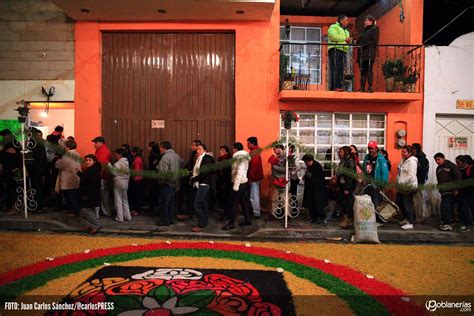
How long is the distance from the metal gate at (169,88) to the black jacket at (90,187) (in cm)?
298

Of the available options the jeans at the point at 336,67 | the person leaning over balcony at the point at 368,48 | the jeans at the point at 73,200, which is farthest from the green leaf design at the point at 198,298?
the person leaning over balcony at the point at 368,48

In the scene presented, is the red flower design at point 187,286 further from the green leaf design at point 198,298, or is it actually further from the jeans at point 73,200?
the jeans at point 73,200

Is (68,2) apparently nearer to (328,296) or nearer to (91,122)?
(91,122)

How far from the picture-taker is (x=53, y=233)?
8.26 meters

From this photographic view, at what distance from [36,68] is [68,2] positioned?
2.37m

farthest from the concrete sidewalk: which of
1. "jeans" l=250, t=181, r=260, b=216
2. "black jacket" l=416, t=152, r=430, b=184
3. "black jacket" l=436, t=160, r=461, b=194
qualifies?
"black jacket" l=416, t=152, r=430, b=184

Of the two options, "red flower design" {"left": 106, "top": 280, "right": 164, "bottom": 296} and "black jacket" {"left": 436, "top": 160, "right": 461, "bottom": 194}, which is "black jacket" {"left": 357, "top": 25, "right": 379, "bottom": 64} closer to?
"black jacket" {"left": 436, "top": 160, "right": 461, "bottom": 194}

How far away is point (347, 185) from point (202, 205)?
3.35m

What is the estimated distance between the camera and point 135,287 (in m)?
5.02

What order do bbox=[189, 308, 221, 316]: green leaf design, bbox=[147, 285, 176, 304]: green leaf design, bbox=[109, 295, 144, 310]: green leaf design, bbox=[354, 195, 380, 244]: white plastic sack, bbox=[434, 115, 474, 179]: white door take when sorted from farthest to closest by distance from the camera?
bbox=[434, 115, 474, 179]: white door < bbox=[354, 195, 380, 244]: white plastic sack < bbox=[147, 285, 176, 304]: green leaf design < bbox=[109, 295, 144, 310]: green leaf design < bbox=[189, 308, 221, 316]: green leaf design

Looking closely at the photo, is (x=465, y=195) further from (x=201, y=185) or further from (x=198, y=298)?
(x=198, y=298)

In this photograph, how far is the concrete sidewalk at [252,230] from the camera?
835 cm

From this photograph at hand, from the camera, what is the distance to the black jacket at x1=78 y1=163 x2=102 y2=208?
315 inches

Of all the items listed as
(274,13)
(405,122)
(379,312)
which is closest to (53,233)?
(379,312)
